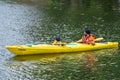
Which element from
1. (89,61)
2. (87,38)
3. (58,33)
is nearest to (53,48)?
(87,38)

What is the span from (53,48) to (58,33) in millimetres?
8713

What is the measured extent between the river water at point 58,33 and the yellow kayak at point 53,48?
48cm

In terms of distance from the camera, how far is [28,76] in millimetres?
27328

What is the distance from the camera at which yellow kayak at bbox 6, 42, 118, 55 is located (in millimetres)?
32688

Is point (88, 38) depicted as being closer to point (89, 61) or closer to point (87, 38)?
point (87, 38)

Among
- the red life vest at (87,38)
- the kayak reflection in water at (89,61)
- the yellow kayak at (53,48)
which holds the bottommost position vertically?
the kayak reflection in water at (89,61)

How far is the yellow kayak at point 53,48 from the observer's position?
32688mm

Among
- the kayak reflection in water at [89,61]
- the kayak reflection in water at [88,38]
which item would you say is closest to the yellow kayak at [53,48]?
the kayak reflection in water at [88,38]

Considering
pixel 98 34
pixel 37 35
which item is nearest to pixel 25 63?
pixel 37 35

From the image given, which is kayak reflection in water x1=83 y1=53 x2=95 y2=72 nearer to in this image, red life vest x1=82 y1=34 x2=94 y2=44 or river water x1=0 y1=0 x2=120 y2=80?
river water x1=0 y1=0 x2=120 y2=80

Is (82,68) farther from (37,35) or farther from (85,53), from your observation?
(37,35)

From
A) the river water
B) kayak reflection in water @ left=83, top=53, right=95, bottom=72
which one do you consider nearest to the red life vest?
the river water

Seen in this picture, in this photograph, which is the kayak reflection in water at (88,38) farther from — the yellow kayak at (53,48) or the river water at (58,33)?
the river water at (58,33)

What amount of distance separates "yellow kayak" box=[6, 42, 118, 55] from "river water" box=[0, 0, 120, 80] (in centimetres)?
48
